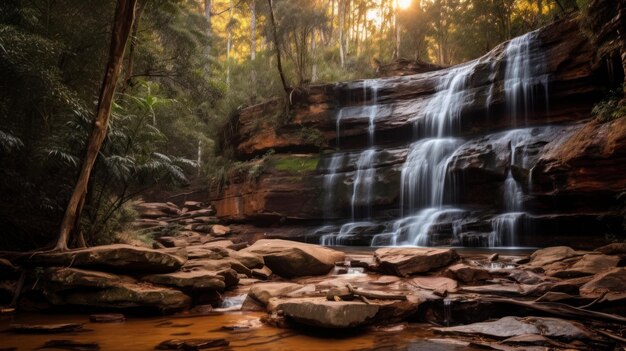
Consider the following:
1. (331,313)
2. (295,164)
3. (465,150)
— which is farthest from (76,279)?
(295,164)

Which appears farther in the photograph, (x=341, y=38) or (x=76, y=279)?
(x=341, y=38)

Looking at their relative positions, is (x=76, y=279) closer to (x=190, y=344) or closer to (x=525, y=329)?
(x=190, y=344)

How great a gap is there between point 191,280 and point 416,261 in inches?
148

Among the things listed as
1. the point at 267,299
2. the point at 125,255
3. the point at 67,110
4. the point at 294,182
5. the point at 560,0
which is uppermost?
the point at 560,0

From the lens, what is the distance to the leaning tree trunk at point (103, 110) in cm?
705

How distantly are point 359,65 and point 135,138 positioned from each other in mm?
22126

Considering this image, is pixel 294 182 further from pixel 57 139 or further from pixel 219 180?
pixel 57 139

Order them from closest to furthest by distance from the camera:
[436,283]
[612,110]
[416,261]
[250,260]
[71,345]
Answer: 1. [71,345]
2. [436,283]
3. [416,261]
4. [250,260]
5. [612,110]

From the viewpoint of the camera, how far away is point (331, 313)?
169 inches

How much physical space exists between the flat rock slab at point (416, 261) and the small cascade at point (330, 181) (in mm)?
8409

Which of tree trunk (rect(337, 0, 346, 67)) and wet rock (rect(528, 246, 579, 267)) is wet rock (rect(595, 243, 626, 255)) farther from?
tree trunk (rect(337, 0, 346, 67))

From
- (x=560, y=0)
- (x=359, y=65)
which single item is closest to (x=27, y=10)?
(x=560, y=0)

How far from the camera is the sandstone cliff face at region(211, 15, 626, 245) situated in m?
9.64

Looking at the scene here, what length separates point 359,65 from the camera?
93.1ft
